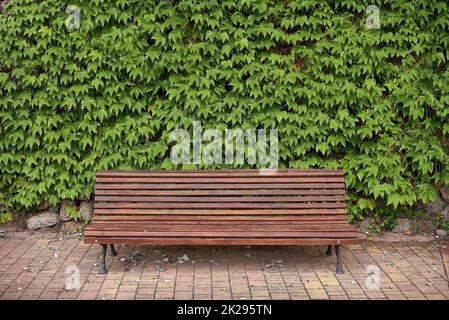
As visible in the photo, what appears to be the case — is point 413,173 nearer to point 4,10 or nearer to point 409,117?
point 409,117

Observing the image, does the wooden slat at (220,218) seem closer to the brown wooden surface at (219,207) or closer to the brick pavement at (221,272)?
the brown wooden surface at (219,207)

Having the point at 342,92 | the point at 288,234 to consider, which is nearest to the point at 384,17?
the point at 342,92

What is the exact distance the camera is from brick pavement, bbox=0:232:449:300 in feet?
15.1

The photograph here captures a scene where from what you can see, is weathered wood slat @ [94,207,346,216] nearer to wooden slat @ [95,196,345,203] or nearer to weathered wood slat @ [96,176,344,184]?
wooden slat @ [95,196,345,203]

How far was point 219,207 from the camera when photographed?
533cm

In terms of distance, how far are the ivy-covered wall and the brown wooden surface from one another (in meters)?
0.62

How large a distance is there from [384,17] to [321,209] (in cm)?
223

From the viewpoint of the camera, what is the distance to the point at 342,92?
5906 mm

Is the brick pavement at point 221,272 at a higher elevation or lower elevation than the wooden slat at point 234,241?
lower

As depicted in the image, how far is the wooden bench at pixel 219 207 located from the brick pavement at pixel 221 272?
324 millimetres

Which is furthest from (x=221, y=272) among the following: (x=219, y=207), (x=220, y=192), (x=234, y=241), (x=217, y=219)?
(x=220, y=192)

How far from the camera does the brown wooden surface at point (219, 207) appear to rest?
4922mm

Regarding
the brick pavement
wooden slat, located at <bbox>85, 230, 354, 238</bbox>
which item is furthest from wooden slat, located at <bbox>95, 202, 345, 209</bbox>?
the brick pavement

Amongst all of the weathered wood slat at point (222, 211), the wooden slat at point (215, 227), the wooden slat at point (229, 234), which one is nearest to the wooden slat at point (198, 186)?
the weathered wood slat at point (222, 211)
